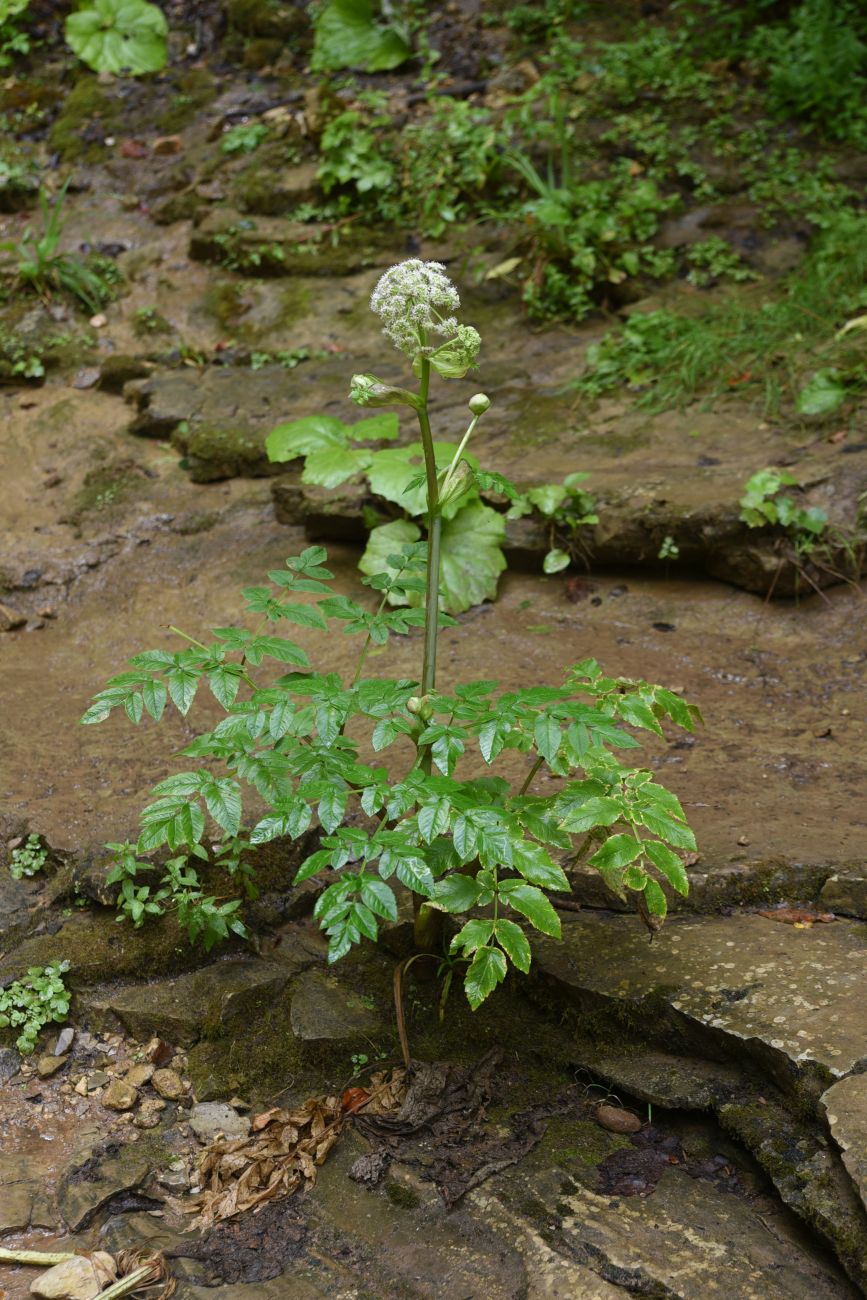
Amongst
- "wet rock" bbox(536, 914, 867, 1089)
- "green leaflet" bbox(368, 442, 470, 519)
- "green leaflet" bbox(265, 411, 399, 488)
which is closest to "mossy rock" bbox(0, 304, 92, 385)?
"green leaflet" bbox(265, 411, 399, 488)

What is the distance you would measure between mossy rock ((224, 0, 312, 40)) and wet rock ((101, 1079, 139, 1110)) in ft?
28.9

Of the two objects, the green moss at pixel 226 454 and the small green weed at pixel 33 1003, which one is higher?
the green moss at pixel 226 454

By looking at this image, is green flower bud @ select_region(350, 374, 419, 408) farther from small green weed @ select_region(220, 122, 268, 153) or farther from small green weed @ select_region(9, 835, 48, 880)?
small green weed @ select_region(220, 122, 268, 153)

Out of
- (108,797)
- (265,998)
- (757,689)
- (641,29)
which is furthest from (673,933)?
(641,29)

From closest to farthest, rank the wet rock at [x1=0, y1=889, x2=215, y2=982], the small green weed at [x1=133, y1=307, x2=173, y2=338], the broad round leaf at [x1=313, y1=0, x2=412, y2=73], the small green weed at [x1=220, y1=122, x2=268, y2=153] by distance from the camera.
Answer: the wet rock at [x1=0, y1=889, x2=215, y2=982]
the small green weed at [x1=133, y1=307, x2=173, y2=338]
the small green weed at [x1=220, y1=122, x2=268, y2=153]
the broad round leaf at [x1=313, y1=0, x2=412, y2=73]

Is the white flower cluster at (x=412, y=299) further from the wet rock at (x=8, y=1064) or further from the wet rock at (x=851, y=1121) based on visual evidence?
the wet rock at (x=8, y=1064)

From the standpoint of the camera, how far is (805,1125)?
2.32 m

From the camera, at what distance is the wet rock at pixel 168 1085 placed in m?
2.84

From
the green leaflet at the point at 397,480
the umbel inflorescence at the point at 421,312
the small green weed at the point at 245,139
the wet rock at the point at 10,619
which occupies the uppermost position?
the umbel inflorescence at the point at 421,312

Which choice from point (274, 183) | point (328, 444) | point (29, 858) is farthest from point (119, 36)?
point (29, 858)

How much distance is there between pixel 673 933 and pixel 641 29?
7.98 meters

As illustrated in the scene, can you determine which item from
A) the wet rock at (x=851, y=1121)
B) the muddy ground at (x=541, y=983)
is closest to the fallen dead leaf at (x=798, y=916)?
the muddy ground at (x=541, y=983)

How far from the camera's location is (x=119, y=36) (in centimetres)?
903

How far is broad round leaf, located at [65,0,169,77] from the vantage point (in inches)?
352
